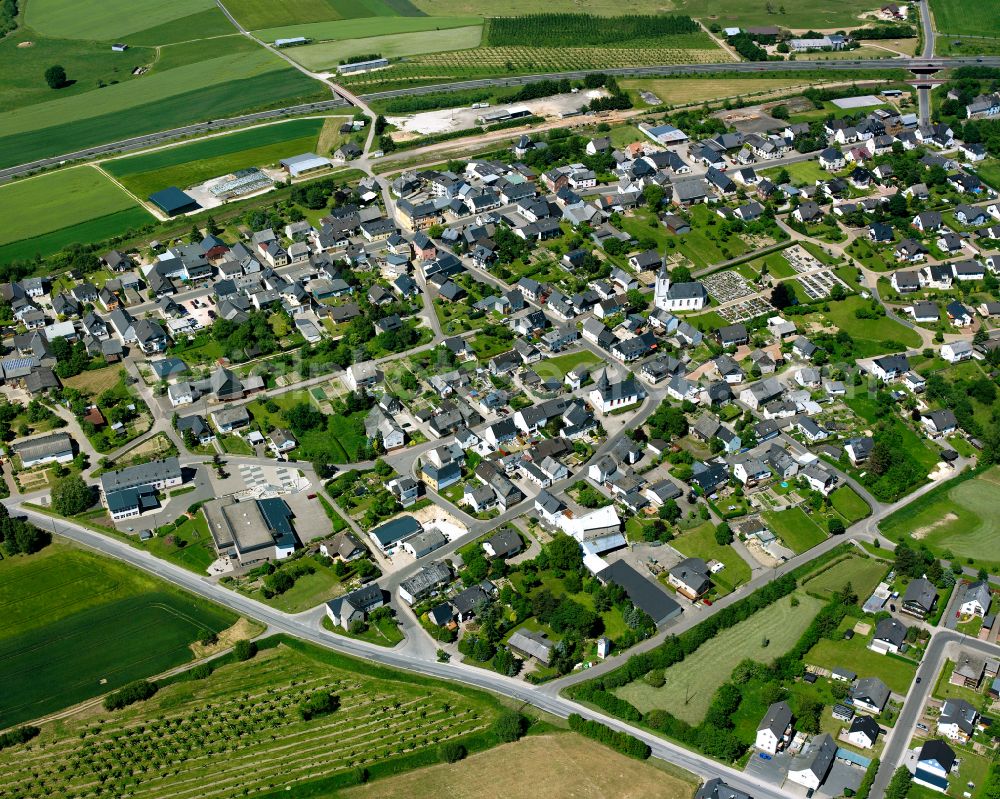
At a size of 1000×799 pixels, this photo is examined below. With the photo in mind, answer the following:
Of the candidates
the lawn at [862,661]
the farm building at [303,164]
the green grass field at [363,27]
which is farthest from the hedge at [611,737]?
the green grass field at [363,27]

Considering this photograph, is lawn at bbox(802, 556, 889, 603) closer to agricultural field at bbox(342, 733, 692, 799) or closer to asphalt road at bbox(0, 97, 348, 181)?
agricultural field at bbox(342, 733, 692, 799)

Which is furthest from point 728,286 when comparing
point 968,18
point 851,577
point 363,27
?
point 968,18

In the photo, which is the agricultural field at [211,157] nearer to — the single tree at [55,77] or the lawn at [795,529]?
the single tree at [55,77]

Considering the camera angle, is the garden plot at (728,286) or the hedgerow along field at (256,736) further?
the garden plot at (728,286)

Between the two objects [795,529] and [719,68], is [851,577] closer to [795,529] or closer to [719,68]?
[795,529]

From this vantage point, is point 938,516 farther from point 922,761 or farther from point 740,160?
point 740,160

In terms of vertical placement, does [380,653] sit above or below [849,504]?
below
